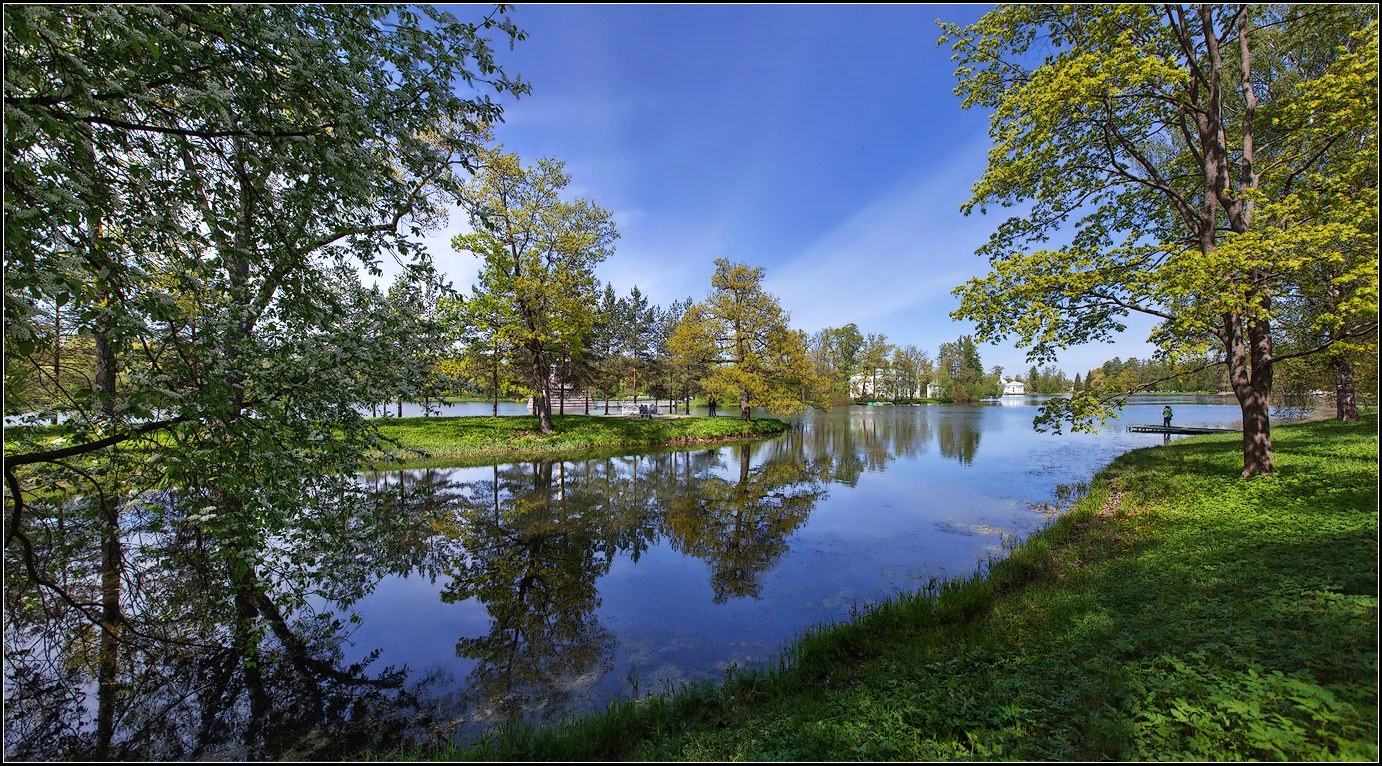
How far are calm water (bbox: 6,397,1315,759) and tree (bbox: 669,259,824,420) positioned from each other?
16974 millimetres

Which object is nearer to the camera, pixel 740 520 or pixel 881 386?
pixel 740 520

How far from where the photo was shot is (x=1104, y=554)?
7949 millimetres

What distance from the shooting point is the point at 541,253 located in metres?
25.4

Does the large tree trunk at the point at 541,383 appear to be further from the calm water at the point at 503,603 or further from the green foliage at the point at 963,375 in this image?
the green foliage at the point at 963,375

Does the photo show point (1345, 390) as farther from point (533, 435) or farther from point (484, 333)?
point (484, 333)

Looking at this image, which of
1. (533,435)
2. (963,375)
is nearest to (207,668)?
(533,435)

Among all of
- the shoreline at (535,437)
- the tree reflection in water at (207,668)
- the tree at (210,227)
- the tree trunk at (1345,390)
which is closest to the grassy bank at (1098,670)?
the tree reflection in water at (207,668)

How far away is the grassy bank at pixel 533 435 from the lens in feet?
77.6

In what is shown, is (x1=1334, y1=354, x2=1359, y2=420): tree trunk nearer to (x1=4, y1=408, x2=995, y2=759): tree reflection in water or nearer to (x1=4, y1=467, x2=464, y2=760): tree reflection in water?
(x1=4, y1=408, x2=995, y2=759): tree reflection in water

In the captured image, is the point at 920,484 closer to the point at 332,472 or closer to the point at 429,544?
the point at 429,544

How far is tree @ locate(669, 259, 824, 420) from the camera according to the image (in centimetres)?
3381

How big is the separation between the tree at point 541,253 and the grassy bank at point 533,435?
182 cm

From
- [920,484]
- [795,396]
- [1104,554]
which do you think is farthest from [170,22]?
[795,396]

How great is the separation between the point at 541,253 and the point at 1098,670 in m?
25.7
